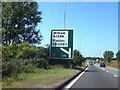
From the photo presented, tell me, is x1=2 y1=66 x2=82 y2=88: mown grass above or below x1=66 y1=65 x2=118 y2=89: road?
above

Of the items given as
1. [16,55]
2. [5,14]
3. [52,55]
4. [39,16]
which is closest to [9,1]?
[5,14]

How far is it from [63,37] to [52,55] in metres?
2.18

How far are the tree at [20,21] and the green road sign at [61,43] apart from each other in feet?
102

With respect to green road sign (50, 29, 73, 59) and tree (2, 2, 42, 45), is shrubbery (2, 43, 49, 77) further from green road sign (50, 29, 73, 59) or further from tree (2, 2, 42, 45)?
tree (2, 2, 42, 45)

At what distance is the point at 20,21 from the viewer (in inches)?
2562

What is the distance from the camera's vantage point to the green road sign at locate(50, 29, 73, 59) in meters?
29.7

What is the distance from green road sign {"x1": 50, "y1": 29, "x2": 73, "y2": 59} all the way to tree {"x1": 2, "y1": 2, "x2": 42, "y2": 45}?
3119 centimetres

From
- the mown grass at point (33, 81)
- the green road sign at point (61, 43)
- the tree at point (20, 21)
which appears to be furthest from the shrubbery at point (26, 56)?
the tree at point (20, 21)

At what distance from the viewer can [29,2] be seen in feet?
213

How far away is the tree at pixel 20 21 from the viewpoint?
6256 cm

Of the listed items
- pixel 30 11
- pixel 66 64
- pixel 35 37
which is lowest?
pixel 66 64

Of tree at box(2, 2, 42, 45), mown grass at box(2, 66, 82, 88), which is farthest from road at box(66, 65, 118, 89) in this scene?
tree at box(2, 2, 42, 45)

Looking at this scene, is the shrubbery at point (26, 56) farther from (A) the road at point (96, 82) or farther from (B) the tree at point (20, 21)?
(B) the tree at point (20, 21)

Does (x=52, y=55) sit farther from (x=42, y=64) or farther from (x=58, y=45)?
(x=42, y=64)
